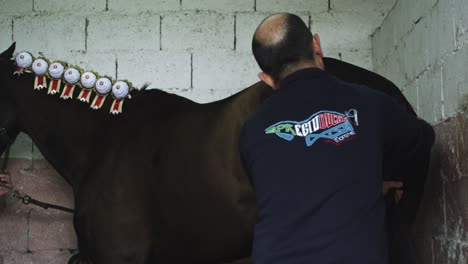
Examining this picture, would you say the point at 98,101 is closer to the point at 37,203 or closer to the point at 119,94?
the point at 119,94

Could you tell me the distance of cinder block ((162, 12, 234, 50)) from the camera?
4090 millimetres

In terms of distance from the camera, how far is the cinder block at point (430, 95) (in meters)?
2.56

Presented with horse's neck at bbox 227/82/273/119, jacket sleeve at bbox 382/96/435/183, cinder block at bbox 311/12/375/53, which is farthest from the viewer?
cinder block at bbox 311/12/375/53

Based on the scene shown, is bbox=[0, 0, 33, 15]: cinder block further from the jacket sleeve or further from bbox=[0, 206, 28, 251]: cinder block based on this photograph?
the jacket sleeve

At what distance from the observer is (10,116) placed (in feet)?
11.2

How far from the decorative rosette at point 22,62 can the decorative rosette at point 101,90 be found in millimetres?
413

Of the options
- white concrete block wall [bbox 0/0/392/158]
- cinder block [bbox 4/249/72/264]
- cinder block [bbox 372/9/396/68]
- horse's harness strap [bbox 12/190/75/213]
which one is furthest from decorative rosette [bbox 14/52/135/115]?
cinder block [bbox 372/9/396/68]

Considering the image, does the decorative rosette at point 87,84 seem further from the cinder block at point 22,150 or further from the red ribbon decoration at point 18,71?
the cinder block at point 22,150

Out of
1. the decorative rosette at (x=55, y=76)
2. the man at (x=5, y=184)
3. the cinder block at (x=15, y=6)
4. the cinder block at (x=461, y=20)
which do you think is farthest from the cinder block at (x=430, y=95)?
the cinder block at (x=15, y=6)

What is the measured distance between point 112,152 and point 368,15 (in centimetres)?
195

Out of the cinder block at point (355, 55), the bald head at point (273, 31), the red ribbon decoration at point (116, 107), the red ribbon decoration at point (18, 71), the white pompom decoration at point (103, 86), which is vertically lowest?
the red ribbon decoration at point (116, 107)

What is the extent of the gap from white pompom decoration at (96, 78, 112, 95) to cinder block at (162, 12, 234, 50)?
885 millimetres

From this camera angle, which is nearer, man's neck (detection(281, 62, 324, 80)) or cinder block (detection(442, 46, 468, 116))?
man's neck (detection(281, 62, 324, 80))

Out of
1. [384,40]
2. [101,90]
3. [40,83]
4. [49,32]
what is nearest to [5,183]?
[40,83]
